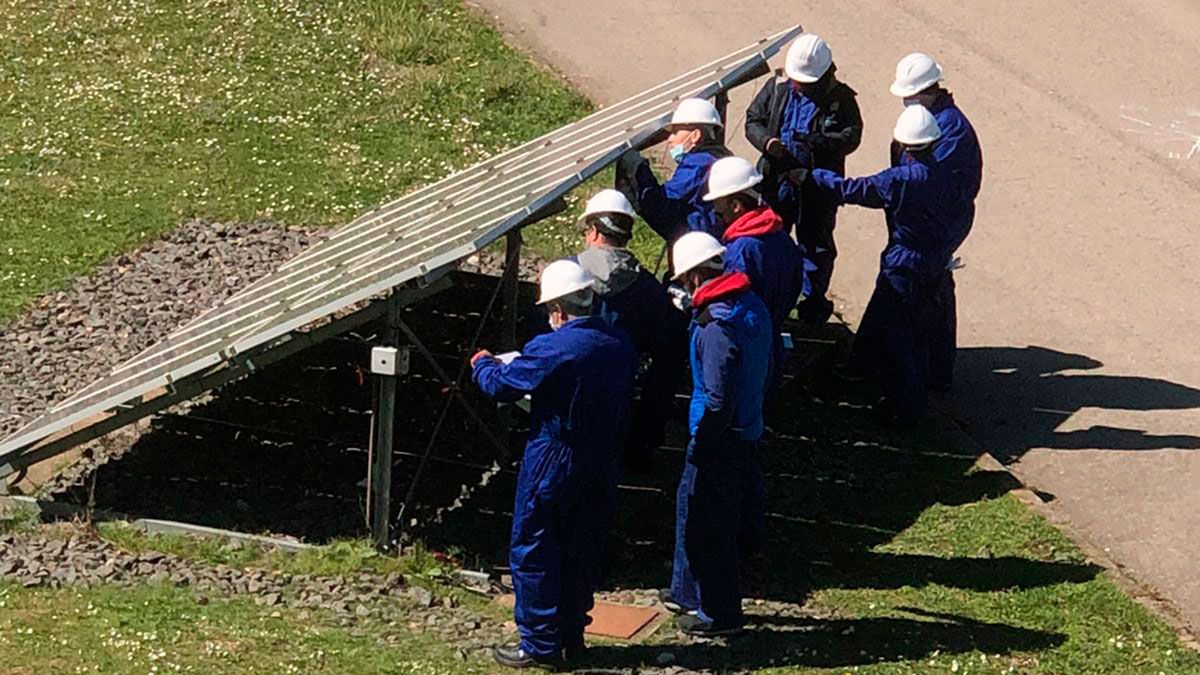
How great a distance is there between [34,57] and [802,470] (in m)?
10.7

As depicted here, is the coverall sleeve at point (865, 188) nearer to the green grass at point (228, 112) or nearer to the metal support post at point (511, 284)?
the metal support post at point (511, 284)

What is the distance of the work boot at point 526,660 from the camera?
9523 mm

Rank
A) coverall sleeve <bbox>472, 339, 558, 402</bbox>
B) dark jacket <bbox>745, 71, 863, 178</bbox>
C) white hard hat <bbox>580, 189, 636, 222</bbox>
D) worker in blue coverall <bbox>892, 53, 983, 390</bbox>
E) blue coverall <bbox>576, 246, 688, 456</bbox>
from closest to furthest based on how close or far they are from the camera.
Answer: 1. coverall sleeve <bbox>472, 339, 558, 402</bbox>
2. white hard hat <bbox>580, 189, 636, 222</bbox>
3. blue coverall <bbox>576, 246, 688, 456</bbox>
4. worker in blue coverall <bbox>892, 53, 983, 390</bbox>
5. dark jacket <bbox>745, 71, 863, 178</bbox>

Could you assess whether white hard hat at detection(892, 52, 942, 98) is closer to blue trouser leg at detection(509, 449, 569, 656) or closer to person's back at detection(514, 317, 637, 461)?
person's back at detection(514, 317, 637, 461)

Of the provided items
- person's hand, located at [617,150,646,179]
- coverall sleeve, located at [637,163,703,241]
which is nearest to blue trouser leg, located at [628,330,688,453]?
coverall sleeve, located at [637,163,703,241]

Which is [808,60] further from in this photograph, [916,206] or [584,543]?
[584,543]

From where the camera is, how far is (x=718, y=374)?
9461 mm

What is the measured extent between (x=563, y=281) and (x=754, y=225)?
71.9 inches

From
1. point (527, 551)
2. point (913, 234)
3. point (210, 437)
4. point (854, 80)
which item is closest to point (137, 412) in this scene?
point (210, 437)

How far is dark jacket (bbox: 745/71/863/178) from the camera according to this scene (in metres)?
12.5

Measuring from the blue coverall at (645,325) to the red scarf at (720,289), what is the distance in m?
0.78

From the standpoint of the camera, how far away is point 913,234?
1188 cm

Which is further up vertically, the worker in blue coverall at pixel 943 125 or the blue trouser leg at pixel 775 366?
the worker in blue coverall at pixel 943 125

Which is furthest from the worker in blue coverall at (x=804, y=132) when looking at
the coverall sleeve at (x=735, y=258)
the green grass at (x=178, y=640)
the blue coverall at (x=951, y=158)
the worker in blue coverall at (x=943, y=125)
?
the green grass at (x=178, y=640)
